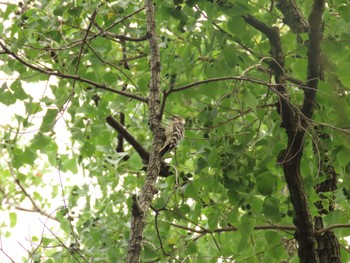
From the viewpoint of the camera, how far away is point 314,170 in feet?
11.3

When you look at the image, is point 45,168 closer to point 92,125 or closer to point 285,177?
point 92,125

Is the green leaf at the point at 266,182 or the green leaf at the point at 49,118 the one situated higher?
the green leaf at the point at 49,118

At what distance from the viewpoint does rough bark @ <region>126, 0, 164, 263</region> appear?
2.00 metres

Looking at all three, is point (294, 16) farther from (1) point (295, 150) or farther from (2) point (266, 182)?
(2) point (266, 182)

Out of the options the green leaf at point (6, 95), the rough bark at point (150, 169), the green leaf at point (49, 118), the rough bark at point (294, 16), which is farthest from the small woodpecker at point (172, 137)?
the rough bark at point (294, 16)

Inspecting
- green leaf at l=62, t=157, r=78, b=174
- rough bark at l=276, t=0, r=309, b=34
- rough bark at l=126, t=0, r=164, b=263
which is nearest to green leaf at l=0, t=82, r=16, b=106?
green leaf at l=62, t=157, r=78, b=174

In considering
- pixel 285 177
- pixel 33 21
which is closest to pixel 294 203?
pixel 285 177

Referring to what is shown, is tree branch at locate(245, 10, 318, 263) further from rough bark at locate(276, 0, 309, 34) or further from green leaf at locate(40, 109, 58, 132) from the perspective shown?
green leaf at locate(40, 109, 58, 132)

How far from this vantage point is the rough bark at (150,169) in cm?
200

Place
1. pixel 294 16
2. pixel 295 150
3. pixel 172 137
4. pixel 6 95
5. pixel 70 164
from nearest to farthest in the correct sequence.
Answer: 1. pixel 172 137
2. pixel 295 150
3. pixel 6 95
4. pixel 294 16
5. pixel 70 164

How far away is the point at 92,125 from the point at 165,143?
1.51 m

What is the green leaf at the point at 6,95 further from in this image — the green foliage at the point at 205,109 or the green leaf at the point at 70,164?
the green leaf at the point at 70,164

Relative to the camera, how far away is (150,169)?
7.22 feet

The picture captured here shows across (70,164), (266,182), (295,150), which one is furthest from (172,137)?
(70,164)
